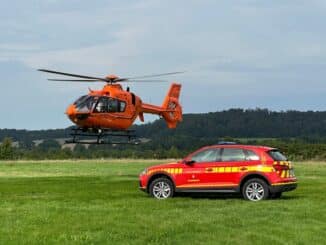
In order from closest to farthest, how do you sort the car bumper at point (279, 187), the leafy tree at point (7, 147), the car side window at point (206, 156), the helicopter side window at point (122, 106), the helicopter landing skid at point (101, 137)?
1. the car bumper at point (279, 187)
2. the car side window at point (206, 156)
3. the helicopter landing skid at point (101, 137)
4. the helicopter side window at point (122, 106)
5. the leafy tree at point (7, 147)

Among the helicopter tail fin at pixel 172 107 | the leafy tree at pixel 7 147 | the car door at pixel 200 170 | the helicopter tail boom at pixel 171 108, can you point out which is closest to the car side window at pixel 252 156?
the car door at pixel 200 170

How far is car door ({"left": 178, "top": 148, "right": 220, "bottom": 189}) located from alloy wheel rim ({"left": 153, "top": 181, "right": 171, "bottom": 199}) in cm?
38

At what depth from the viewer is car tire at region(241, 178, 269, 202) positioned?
19531 mm

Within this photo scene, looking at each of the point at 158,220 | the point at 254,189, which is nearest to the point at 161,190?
the point at 254,189

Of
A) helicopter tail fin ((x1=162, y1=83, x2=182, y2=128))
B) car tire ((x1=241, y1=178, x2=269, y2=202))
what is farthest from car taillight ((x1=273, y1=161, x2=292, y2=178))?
helicopter tail fin ((x1=162, y1=83, x2=182, y2=128))

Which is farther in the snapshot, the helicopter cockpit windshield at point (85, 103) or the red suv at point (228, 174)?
the helicopter cockpit windshield at point (85, 103)

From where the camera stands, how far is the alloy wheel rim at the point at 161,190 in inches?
805

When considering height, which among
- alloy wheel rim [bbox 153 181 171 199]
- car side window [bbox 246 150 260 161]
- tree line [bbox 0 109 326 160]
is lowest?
alloy wheel rim [bbox 153 181 171 199]

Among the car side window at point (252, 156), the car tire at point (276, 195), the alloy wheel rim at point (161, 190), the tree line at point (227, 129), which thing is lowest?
the car tire at point (276, 195)

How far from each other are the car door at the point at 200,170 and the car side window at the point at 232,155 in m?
0.20

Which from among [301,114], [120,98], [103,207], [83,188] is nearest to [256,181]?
[103,207]

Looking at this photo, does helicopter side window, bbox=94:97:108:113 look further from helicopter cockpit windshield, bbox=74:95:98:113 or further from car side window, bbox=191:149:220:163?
car side window, bbox=191:149:220:163

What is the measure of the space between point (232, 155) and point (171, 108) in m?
27.5

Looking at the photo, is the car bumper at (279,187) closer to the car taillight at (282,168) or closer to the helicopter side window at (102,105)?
the car taillight at (282,168)
